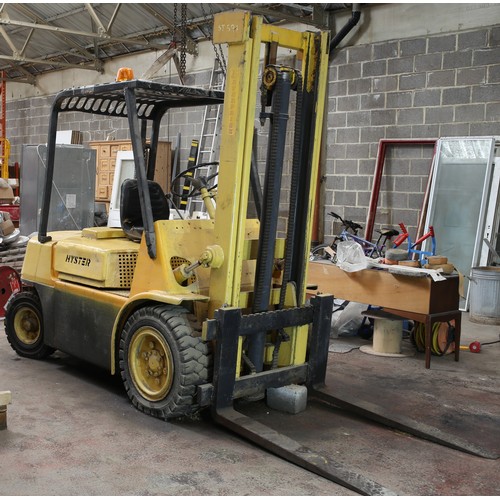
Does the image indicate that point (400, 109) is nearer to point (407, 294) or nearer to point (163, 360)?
point (407, 294)

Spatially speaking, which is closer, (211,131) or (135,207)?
(135,207)

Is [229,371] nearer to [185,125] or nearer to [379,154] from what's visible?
[379,154]

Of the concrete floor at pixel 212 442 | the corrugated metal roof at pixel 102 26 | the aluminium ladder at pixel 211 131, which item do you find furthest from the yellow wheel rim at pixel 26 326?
the aluminium ladder at pixel 211 131

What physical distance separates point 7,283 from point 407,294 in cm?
432

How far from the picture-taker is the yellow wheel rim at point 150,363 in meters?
4.35

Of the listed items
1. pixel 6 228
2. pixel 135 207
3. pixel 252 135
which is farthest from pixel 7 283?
pixel 252 135

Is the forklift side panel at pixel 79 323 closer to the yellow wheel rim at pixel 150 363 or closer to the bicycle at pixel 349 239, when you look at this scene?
the yellow wheel rim at pixel 150 363

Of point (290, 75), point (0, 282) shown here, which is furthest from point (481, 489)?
point (0, 282)

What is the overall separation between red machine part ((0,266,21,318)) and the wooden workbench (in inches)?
138

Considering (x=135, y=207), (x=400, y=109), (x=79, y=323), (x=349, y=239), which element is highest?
(x=400, y=109)

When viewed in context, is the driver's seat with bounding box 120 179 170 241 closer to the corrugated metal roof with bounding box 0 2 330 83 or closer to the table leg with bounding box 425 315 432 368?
the table leg with bounding box 425 315 432 368

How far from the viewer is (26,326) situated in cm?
591

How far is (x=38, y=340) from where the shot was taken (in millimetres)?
5727

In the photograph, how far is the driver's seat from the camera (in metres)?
4.96
